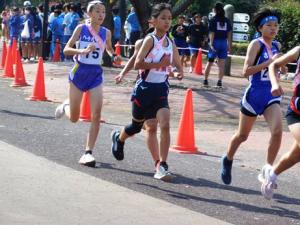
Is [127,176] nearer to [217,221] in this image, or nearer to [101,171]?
[101,171]

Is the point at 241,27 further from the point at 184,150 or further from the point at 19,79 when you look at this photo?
the point at 184,150

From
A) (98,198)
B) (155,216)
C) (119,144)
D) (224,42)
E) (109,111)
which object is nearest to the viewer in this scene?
A: (155,216)

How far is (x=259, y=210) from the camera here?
723cm

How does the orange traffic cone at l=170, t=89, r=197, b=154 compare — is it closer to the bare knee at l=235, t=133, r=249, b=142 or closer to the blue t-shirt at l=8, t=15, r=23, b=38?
the bare knee at l=235, t=133, r=249, b=142

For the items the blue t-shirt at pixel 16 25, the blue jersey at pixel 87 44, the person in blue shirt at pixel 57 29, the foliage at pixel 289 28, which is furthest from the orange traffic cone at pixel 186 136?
the blue t-shirt at pixel 16 25

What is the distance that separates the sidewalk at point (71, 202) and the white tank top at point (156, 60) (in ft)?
4.11

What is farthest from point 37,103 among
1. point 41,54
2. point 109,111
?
point 41,54

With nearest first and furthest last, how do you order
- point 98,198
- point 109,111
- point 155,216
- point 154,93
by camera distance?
point 155,216
point 98,198
point 154,93
point 109,111

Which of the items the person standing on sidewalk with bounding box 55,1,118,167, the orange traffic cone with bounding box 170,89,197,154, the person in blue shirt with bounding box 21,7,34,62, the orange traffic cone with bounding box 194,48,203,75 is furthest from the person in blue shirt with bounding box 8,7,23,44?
the person standing on sidewalk with bounding box 55,1,118,167

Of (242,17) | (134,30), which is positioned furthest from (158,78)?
(242,17)

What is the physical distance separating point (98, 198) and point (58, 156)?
2.21 m

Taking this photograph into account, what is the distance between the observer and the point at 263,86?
25.7 feet

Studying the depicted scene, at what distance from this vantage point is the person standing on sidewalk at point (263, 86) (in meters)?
7.74

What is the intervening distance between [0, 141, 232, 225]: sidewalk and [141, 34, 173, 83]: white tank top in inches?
49.3
